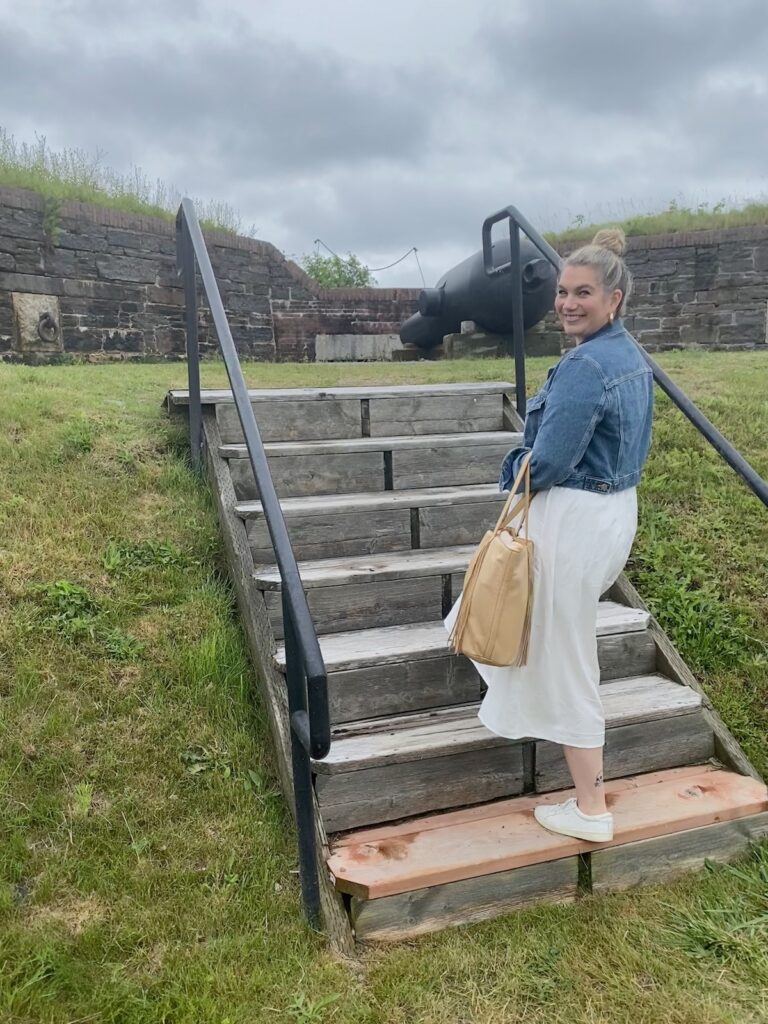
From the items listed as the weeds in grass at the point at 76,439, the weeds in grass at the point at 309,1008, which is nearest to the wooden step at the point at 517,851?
the weeds in grass at the point at 309,1008

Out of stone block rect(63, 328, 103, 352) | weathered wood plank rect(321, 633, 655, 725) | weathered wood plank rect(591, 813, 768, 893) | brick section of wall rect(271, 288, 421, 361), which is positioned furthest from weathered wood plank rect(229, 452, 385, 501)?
brick section of wall rect(271, 288, 421, 361)

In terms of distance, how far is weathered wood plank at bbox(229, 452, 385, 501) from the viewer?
3.32 metres

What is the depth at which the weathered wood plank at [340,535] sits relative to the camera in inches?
118

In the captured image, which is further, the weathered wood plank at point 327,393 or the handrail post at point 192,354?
the weathered wood plank at point 327,393

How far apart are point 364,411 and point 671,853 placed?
2392 millimetres

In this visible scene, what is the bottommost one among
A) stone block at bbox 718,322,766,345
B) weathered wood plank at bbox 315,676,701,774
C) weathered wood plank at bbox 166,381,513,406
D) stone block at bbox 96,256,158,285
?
weathered wood plank at bbox 315,676,701,774

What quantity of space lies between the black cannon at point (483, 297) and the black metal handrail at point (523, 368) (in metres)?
3.08

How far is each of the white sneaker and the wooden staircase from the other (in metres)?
0.04

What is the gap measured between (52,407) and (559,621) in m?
3.10

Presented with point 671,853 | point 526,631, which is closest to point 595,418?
point 526,631

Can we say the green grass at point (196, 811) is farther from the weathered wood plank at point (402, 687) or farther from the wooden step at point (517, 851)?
the weathered wood plank at point (402, 687)

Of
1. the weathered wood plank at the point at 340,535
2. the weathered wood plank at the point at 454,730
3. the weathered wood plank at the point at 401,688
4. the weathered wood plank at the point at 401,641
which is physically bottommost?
the weathered wood plank at the point at 454,730

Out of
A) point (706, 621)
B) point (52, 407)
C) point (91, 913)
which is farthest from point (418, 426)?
point (91, 913)

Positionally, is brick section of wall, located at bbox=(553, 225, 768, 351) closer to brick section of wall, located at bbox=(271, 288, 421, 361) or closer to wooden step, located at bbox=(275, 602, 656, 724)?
brick section of wall, located at bbox=(271, 288, 421, 361)
